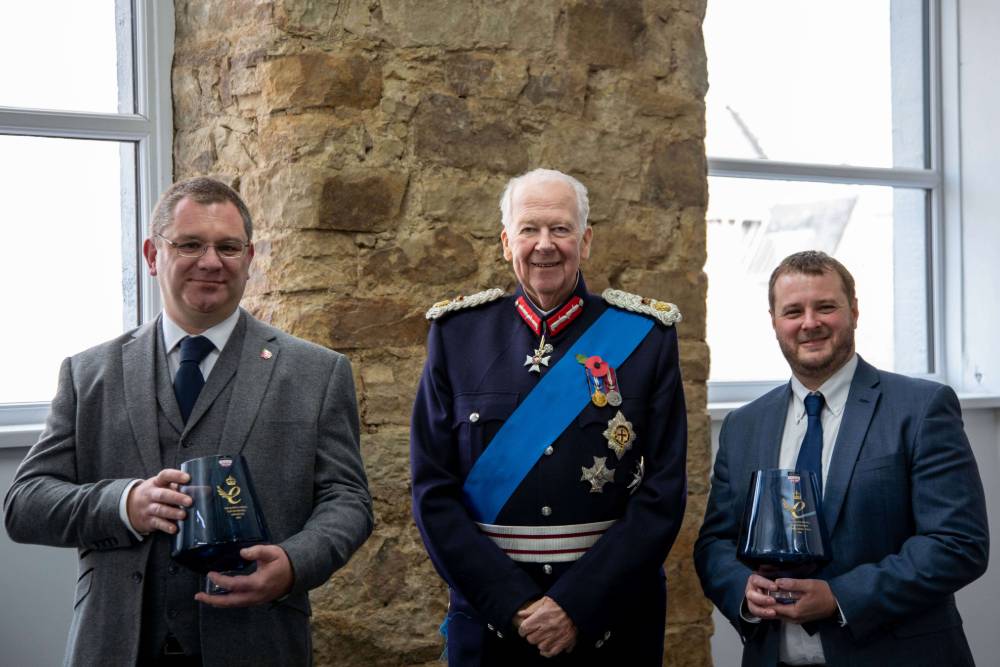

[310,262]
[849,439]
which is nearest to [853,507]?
[849,439]

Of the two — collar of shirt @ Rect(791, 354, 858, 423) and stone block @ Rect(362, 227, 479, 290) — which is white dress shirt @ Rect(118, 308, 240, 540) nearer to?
stone block @ Rect(362, 227, 479, 290)

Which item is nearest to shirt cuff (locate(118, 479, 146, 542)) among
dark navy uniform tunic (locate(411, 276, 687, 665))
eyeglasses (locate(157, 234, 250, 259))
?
eyeglasses (locate(157, 234, 250, 259))

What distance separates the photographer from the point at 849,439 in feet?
7.57

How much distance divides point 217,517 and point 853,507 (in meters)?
1.26

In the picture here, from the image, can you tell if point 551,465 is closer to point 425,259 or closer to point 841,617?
point 841,617

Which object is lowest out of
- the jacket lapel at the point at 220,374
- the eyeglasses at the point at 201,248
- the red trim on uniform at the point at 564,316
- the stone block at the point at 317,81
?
the jacket lapel at the point at 220,374

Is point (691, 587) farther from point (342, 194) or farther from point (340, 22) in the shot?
point (340, 22)

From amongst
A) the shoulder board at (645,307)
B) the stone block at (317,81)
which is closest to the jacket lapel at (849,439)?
the shoulder board at (645,307)

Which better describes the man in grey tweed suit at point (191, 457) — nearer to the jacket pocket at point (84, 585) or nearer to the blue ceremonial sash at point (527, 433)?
the jacket pocket at point (84, 585)

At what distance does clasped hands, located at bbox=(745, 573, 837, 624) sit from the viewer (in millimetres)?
2135

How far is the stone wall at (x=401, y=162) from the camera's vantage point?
298cm

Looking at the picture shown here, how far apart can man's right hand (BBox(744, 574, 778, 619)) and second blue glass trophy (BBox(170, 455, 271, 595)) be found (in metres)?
0.95

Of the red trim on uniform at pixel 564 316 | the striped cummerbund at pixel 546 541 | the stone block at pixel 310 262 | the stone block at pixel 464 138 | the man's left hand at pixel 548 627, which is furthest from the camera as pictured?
the stone block at pixel 464 138

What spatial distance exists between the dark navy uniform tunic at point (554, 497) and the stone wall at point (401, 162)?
67 centimetres
